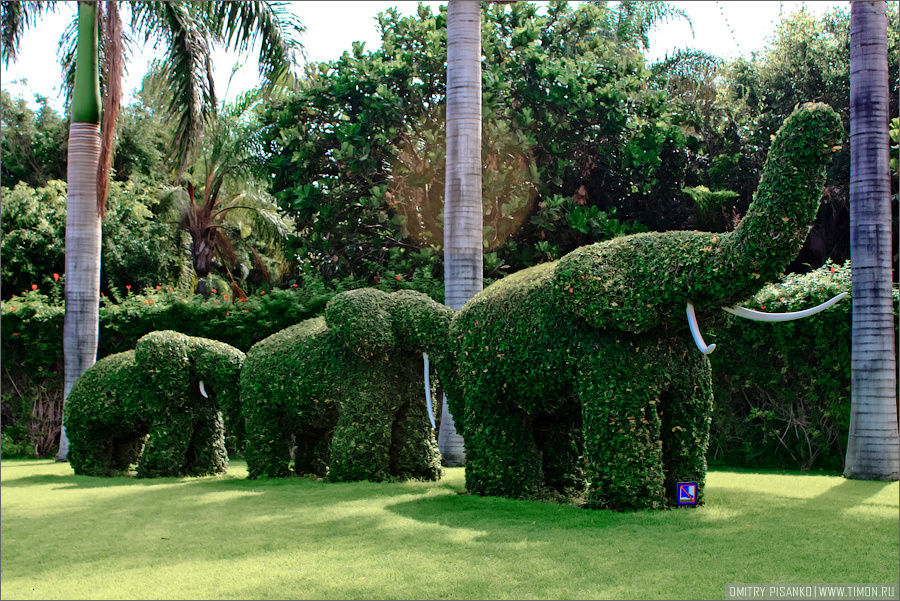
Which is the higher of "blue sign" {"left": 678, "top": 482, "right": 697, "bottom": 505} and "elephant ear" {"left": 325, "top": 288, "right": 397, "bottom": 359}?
"elephant ear" {"left": 325, "top": 288, "right": 397, "bottom": 359}

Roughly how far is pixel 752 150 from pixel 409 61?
7.61 metres

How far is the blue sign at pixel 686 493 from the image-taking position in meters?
7.90

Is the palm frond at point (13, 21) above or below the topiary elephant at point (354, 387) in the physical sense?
above

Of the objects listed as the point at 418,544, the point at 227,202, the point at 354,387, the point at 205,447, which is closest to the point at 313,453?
the point at 205,447

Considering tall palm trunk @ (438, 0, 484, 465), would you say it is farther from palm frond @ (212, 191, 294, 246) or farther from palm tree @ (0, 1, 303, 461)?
palm frond @ (212, 191, 294, 246)

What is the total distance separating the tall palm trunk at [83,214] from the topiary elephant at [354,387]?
407cm

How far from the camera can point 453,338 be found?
30.7 feet

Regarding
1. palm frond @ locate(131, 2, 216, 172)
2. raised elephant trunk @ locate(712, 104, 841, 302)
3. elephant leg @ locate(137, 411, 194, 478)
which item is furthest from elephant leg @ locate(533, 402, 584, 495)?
palm frond @ locate(131, 2, 216, 172)

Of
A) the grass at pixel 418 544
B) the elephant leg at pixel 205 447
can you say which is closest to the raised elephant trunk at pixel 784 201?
the grass at pixel 418 544

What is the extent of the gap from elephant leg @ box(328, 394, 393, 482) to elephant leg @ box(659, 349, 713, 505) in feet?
11.0

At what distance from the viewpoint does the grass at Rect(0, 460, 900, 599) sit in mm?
5199

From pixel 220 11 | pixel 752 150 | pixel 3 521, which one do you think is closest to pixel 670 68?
pixel 752 150

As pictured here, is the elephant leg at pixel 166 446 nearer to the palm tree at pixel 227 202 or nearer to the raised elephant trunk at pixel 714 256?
Answer: the raised elephant trunk at pixel 714 256

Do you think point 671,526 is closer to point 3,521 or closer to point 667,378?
point 667,378
